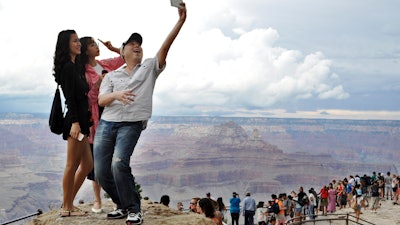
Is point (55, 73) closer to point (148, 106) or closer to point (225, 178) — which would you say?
point (148, 106)

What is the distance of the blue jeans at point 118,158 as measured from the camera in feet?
15.1

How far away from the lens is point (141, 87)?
4676 mm

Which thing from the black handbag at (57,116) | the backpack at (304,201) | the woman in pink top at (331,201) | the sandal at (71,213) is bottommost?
the woman in pink top at (331,201)

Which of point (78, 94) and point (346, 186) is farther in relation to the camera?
point (346, 186)

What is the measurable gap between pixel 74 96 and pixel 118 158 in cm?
72

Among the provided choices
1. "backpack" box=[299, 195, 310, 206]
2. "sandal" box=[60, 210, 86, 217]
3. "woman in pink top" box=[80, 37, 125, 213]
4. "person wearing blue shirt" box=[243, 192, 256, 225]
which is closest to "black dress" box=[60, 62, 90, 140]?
"woman in pink top" box=[80, 37, 125, 213]

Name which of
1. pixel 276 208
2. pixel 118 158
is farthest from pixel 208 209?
pixel 276 208

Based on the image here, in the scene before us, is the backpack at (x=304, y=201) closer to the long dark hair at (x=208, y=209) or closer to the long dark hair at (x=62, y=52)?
the long dark hair at (x=208, y=209)

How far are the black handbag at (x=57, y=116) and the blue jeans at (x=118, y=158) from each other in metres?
0.36

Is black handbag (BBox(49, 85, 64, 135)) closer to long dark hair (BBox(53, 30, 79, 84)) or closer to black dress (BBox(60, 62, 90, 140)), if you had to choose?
black dress (BBox(60, 62, 90, 140))

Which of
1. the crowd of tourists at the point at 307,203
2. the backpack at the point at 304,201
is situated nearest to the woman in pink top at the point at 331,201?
the crowd of tourists at the point at 307,203

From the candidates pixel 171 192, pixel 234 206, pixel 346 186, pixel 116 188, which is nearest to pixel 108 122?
pixel 116 188

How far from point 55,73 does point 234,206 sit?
8.41m

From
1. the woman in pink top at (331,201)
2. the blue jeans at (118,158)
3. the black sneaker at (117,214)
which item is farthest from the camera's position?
the woman in pink top at (331,201)
